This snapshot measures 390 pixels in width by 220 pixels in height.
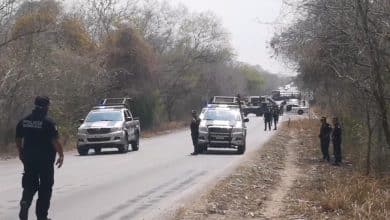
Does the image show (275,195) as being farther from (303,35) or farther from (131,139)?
(131,139)

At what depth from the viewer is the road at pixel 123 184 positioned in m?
12.8

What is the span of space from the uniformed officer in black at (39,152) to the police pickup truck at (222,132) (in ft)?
61.2

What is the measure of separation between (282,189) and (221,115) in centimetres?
1374

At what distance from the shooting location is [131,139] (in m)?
31.4

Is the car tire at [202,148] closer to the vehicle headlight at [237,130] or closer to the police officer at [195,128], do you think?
the police officer at [195,128]

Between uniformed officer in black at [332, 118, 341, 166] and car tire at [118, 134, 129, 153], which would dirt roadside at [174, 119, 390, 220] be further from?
car tire at [118, 134, 129, 153]

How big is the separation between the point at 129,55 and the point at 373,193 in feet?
130

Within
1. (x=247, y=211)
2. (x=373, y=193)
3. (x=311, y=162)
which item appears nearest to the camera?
(x=247, y=211)

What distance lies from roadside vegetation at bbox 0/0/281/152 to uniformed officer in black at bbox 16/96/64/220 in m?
20.7

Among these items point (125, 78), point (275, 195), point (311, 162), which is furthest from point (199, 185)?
point (125, 78)

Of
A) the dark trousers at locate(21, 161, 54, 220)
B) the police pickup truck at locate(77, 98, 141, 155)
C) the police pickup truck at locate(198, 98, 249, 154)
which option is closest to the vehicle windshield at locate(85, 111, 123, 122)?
the police pickup truck at locate(77, 98, 141, 155)

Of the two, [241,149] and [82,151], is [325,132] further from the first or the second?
[82,151]

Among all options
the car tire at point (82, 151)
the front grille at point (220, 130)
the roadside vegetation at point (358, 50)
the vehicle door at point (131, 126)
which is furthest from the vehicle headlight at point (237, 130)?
the car tire at point (82, 151)

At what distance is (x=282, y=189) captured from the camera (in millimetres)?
16797
